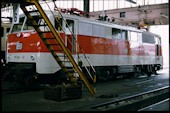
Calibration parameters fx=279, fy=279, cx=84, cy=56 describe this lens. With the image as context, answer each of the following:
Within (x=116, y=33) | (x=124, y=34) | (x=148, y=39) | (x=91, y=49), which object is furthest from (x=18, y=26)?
(x=148, y=39)

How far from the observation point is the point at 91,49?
514 inches

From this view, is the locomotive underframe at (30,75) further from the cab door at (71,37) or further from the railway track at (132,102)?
the railway track at (132,102)

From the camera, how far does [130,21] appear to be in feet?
95.5

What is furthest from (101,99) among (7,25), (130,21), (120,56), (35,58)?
(130,21)

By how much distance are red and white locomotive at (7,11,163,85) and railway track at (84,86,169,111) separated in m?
3.35

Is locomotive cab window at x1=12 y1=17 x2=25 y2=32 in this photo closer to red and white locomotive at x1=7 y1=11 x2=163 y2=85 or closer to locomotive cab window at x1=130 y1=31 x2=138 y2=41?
red and white locomotive at x1=7 y1=11 x2=163 y2=85

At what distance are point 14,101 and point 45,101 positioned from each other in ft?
3.26

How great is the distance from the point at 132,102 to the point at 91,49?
14.7 feet

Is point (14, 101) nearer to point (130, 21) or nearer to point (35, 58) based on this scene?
point (35, 58)

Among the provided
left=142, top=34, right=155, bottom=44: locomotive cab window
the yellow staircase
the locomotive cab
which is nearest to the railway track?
the yellow staircase

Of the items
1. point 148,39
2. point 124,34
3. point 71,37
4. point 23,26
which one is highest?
point 23,26

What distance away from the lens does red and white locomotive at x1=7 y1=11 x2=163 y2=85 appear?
11.2 metres

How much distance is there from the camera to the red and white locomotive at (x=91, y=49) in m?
11.2

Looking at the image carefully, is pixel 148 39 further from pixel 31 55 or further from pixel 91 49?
pixel 31 55
